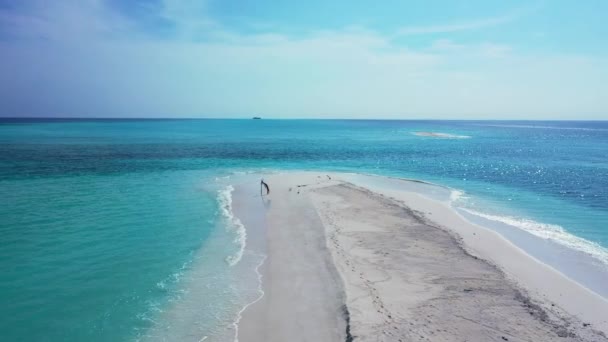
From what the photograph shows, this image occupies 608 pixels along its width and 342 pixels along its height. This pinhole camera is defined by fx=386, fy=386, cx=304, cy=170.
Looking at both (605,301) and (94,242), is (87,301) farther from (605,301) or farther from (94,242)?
(605,301)

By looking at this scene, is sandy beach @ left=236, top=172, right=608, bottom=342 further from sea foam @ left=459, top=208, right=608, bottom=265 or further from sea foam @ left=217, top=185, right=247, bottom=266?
sea foam @ left=459, top=208, right=608, bottom=265

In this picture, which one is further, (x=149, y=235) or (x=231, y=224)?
(x=231, y=224)

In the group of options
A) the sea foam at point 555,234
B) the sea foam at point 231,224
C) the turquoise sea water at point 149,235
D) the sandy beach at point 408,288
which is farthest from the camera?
the sea foam at point 555,234

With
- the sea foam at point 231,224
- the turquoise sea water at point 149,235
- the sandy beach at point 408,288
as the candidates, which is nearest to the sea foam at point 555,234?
the turquoise sea water at point 149,235

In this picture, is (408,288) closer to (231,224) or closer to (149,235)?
(231,224)

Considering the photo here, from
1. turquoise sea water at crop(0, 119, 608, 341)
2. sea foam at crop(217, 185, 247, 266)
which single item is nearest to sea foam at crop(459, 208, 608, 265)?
turquoise sea water at crop(0, 119, 608, 341)

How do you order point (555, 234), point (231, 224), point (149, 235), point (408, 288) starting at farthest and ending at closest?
point (231, 224)
point (555, 234)
point (149, 235)
point (408, 288)

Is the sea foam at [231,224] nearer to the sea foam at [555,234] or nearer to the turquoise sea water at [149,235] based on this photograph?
the turquoise sea water at [149,235]

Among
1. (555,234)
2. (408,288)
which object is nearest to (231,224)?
(408,288)
